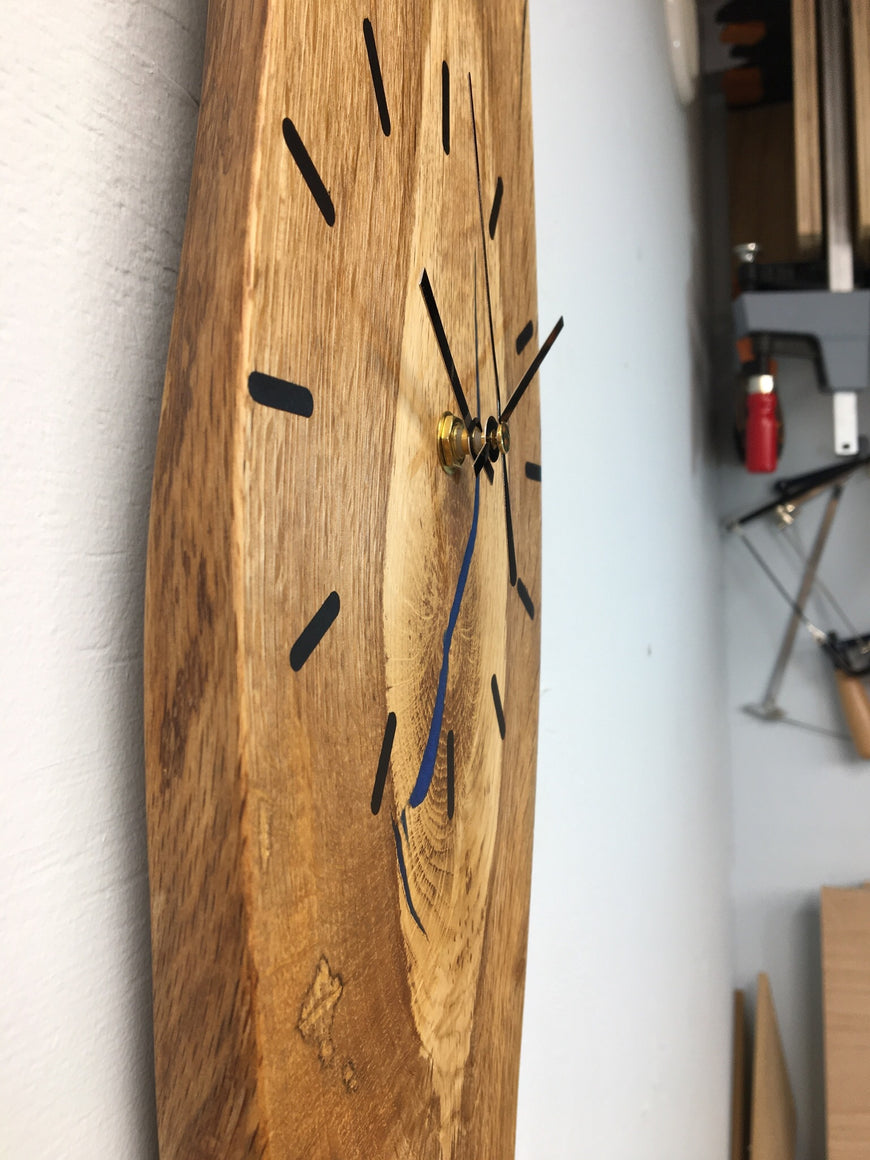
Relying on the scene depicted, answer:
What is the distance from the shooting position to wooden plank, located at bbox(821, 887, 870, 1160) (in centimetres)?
156

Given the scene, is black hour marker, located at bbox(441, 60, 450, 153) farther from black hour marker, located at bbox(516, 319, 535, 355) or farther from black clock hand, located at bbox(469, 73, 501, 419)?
black hour marker, located at bbox(516, 319, 535, 355)

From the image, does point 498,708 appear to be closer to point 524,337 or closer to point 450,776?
point 450,776

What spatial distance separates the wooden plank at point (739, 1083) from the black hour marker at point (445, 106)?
1.81m

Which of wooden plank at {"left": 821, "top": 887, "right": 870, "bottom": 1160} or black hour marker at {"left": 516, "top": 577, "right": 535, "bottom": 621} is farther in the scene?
wooden plank at {"left": 821, "top": 887, "right": 870, "bottom": 1160}

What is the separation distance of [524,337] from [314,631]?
0.34m

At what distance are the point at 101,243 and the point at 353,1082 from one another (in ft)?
0.88

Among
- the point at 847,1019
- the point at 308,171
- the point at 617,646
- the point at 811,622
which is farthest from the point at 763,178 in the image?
the point at 308,171

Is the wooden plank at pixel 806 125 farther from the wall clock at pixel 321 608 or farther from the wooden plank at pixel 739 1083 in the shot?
the wooden plank at pixel 739 1083

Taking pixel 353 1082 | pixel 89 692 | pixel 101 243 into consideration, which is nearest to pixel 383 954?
pixel 353 1082

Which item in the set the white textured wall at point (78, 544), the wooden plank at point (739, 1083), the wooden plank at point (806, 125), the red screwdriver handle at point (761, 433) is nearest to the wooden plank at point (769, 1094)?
the wooden plank at point (739, 1083)

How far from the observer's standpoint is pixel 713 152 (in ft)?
6.90

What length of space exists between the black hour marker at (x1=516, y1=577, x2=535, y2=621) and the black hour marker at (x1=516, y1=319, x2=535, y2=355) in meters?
0.14

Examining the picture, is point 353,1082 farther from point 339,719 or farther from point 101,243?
point 101,243

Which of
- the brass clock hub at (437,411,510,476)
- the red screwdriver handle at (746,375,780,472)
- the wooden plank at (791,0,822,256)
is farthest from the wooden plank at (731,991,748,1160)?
the brass clock hub at (437,411,510,476)
